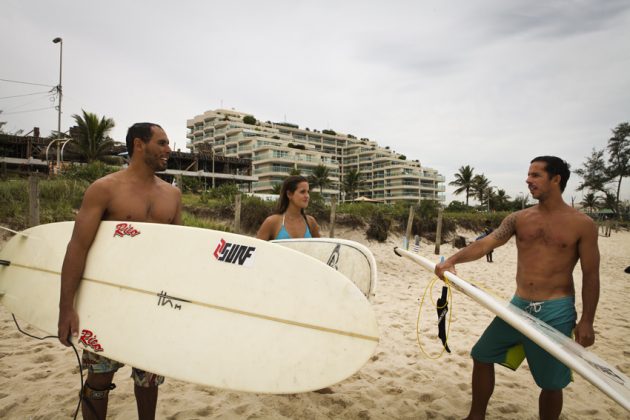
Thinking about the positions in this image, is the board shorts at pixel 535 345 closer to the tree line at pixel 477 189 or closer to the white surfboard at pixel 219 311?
the white surfboard at pixel 219 311

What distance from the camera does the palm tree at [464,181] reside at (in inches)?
2398

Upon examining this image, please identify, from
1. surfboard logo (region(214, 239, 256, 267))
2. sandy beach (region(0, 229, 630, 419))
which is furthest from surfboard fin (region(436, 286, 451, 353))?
surfboard logo (region(214, 239, 256, 267))

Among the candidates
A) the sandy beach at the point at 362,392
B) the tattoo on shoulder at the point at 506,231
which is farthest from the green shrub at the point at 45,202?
the tattoo on shoulder at the point at 506,231

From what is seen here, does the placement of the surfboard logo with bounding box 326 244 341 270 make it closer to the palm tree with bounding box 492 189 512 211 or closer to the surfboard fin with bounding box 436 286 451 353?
the surfboard fin with bounding box 436 286 451 353

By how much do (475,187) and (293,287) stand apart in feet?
218

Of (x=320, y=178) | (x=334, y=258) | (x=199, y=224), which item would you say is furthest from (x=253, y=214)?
(x=320, y=178)

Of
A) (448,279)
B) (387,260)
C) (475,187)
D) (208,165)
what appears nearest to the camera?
(448,279)

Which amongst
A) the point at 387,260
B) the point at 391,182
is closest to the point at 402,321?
the point at 387,260

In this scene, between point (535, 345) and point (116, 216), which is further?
point (535, 345)

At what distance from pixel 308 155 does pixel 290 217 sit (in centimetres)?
6198

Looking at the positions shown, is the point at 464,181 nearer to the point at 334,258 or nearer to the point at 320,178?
the point at 320,178

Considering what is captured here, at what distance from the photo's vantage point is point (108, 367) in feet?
6.18

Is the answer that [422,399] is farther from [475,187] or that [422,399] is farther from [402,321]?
[475,187]

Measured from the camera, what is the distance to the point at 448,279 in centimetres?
217
